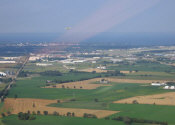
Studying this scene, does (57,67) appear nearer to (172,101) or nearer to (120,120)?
(172,101)

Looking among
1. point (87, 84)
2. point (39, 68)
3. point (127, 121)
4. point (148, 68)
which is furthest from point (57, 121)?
point (39, 68)

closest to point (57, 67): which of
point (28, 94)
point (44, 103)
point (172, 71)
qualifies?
point (172, 71)

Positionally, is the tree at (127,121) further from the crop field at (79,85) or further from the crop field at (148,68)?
the crop field at (148,68)

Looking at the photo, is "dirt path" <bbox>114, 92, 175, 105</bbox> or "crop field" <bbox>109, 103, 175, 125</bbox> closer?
"crop field" <bbox>109, 103, 175, 125</bbox>

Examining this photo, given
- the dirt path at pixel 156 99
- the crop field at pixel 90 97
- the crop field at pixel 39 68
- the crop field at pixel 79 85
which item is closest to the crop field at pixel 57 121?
the crop field at pixel 90 97

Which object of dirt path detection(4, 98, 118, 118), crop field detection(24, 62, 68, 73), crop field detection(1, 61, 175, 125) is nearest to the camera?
crop field detection(1, 61, 175, 125)

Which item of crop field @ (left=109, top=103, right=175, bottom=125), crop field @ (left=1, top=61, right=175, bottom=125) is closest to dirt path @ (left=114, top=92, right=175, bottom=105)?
crop field @ (left=1, top=61, right=175, bottom=125)

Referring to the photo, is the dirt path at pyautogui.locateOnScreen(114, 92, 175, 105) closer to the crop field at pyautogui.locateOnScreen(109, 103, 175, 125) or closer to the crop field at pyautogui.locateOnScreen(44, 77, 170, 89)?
the crop field at pyautogui.locateOnScreen(109, 103, 175, 125)
